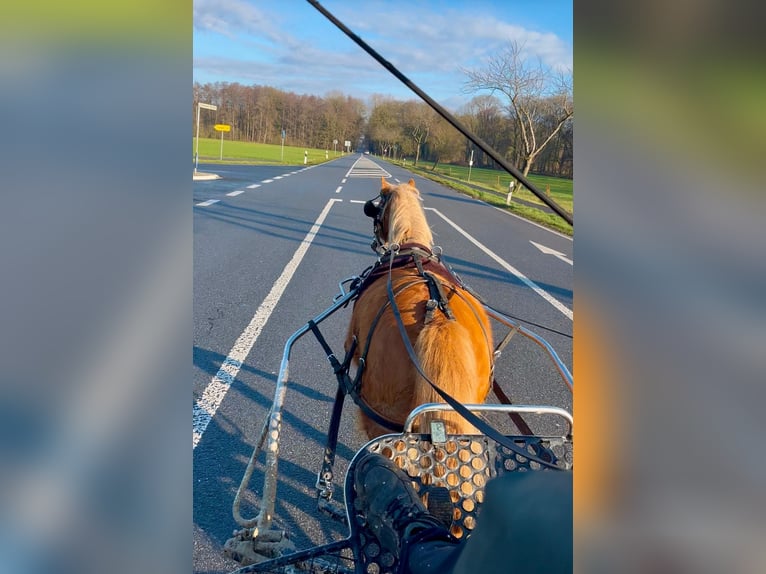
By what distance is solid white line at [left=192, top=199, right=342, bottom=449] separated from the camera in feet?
13.3

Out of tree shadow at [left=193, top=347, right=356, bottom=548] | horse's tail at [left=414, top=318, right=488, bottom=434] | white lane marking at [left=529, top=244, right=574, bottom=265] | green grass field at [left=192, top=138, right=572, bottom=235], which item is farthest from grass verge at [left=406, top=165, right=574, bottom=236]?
horse's tail at [left=414, top=318, right=488, bottom=434]

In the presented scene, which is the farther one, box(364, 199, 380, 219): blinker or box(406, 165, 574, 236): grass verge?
box(406, 165, 574, 236): grass verge

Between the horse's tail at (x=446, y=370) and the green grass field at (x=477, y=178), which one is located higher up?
the green grass field at (x=477, y=178)

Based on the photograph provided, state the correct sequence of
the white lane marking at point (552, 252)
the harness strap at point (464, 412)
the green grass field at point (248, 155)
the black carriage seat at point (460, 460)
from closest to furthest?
the harness strap at point (464, 412), the black carriage seat at point (460, 460), the white lane marking at point (552, 252), the green grass field at point (248, 155)

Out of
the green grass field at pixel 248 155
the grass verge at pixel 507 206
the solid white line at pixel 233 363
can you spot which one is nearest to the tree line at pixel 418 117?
the solid white line at pixel 233 363

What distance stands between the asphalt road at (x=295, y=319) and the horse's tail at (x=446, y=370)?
106cm

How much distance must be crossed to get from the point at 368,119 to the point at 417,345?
1.94 m

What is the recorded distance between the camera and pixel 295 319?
6.49 meters

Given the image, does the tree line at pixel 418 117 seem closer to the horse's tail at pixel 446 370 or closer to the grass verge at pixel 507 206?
the horse's tail at pixel 446 370

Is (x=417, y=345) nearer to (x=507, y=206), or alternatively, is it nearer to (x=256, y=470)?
(x=256, y=470)

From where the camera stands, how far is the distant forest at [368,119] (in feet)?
4.17

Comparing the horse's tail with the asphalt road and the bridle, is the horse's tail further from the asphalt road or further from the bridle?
the bridle

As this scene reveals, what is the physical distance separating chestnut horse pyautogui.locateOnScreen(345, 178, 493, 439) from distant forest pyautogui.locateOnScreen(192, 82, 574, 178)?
72 centimetres
